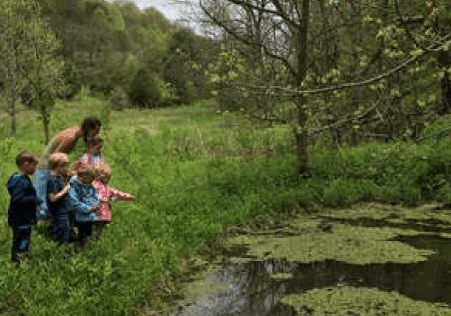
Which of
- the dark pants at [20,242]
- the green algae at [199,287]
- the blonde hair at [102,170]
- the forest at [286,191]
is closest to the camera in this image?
the forest at [286,191]

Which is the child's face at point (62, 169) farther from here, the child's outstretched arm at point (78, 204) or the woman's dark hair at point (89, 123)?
the woman's dark hair at point (89, 123)

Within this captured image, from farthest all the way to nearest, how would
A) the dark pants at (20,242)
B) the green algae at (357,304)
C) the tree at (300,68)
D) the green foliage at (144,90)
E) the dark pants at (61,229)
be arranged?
the green foliage at (144,90) → the tree at (300,68) → the dark pants at (61,229) → the dark pants at (20,242) → the green algae at (357,304)

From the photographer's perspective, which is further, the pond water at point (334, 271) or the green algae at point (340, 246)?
the green algae at point (340, 246)

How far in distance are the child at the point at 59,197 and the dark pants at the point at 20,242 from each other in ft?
1.24

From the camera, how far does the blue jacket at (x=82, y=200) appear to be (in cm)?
469

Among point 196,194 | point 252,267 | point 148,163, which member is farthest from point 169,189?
point 252,267

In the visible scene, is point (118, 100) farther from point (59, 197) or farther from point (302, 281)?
point (302, 281)

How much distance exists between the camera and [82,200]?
4.74 meters

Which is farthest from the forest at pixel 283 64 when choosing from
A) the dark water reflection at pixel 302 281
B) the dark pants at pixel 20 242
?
the dark pants at pixel 20 242

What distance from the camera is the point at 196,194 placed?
778 centimetres

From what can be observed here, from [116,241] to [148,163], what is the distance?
5.15m

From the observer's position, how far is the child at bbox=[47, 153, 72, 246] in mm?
4684

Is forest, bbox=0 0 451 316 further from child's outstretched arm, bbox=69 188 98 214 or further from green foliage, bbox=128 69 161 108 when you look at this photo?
green foliage, bbox=128 69 161 108

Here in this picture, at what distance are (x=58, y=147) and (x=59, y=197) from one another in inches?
30.2
